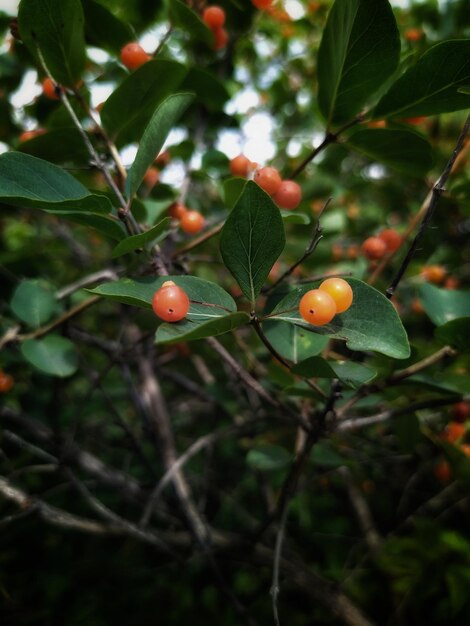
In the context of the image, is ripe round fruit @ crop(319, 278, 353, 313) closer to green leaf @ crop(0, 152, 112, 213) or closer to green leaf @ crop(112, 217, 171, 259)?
green leaf @ crop(112, 217, 171, 259)

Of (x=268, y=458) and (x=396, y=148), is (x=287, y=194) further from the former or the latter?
(x=268, y=458)

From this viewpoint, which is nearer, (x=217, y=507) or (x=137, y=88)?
(x=137, y=88)

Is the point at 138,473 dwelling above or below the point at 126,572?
above

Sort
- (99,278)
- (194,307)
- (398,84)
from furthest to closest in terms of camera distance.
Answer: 1. (99,278)
2. (398,84)
3. (194,307)

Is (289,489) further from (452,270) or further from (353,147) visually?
(452,270)

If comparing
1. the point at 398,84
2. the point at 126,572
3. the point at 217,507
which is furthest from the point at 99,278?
the point at 217,507

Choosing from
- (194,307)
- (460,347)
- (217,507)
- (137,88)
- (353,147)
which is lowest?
(217,507)

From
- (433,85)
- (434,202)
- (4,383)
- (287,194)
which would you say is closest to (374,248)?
(287,194)
